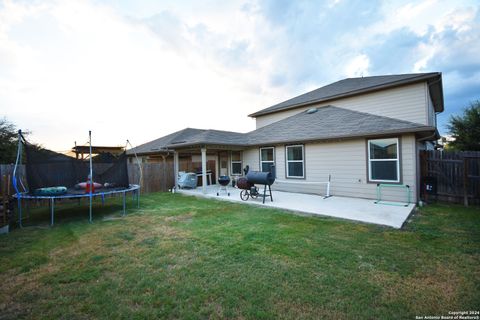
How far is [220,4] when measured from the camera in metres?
8.90

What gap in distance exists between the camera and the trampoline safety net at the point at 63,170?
5.95 m

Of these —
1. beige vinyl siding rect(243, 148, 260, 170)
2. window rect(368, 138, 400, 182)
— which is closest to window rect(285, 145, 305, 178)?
beige vinyl siding rect(243, 148, 260, 170)

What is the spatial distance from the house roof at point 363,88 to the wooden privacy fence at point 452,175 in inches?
115

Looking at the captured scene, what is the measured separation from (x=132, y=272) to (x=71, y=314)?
84 centimetres

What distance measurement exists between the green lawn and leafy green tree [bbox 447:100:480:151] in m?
11.9

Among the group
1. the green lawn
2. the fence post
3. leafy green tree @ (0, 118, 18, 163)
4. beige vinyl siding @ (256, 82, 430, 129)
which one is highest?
beige vinyl siding @ (256, 82, 430, 129)

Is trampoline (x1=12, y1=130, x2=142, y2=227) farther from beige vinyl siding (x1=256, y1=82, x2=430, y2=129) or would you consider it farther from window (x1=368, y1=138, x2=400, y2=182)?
beige vinyl siding (x1=256, y1=82, x2=430, y2=129)

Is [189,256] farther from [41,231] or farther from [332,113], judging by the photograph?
[332,113]

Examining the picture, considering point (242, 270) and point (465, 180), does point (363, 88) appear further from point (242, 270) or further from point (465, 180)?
point (242, 270)

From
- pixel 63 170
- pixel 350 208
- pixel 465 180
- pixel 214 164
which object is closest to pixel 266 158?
pixel 214 164

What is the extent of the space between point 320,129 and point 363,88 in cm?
290

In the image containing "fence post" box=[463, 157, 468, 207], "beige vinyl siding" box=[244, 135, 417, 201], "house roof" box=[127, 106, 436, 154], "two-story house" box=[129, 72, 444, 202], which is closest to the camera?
"fence post" box=[463, 157, 468, 207]

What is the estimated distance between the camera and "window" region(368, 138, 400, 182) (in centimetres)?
728

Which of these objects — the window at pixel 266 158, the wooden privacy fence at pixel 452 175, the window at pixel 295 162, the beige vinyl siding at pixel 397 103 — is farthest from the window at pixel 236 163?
the wooden privacy fence at pixel 452 175
